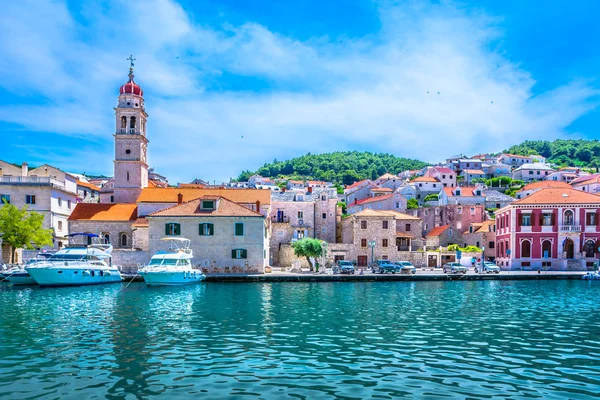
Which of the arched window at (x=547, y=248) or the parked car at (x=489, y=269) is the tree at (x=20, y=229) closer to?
the parked car at (x=489, y=269)

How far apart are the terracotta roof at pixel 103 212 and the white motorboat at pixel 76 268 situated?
29.4 ft

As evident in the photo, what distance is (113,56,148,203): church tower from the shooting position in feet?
205

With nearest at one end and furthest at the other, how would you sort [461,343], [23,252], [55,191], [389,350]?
[389,350]
[461,343]
[23,252]
[55,191]

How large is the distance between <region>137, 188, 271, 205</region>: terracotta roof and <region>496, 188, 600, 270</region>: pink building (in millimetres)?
31149

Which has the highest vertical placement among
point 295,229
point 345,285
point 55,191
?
point 55,191

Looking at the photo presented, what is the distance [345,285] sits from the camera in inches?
1668

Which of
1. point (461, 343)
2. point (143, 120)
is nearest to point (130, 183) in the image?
point (143, 120)

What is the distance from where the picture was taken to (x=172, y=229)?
47625 millimetres

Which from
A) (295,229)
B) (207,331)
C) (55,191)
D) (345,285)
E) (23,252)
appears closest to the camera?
(207,331)

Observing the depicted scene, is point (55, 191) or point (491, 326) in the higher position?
point (55, 191)

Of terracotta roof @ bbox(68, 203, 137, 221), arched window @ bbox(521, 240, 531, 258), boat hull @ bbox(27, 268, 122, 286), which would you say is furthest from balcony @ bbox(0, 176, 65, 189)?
arched window @ bbox(521, 240, 531, 258)

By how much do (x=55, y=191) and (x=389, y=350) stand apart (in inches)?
2086

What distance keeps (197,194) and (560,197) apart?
1762 inches

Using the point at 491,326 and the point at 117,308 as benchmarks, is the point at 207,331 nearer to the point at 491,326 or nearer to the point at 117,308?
the point at 117,308
